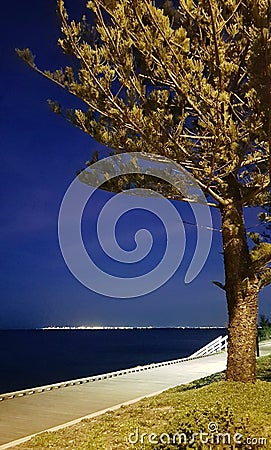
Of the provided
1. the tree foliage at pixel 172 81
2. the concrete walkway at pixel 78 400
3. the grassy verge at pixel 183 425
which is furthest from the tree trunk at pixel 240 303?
the concrete walkway at pixel 78 400

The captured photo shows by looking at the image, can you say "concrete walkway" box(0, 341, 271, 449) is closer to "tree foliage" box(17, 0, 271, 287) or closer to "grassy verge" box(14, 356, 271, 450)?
"grassy verge" box(14, 356, 271, 450)

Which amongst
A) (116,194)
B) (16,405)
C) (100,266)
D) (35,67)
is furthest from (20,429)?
(35,67)

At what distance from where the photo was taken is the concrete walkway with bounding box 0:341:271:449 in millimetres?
6027

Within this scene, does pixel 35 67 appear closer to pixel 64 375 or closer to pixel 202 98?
pixel 202 98

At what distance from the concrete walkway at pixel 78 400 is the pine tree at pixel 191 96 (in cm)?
204

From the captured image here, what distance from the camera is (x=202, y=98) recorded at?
669 cm

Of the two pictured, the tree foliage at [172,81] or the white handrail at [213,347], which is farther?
the white handrail at [213,347]

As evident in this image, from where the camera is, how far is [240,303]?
7.52m

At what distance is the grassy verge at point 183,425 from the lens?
12.3 feet

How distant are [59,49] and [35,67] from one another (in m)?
0.49

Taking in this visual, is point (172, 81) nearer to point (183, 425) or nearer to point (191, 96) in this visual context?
point (191, 96)

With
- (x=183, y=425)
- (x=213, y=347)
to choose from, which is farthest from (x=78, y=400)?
(x=213, y=347)

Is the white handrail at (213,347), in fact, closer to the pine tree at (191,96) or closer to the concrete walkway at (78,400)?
the concrete walkway at (78,400)

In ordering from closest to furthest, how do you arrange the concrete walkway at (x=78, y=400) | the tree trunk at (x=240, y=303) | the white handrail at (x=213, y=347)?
the concrete walkway at (x=78, y=400), the tree trunk at (x=240, y=303), the white handrail at (x=213, y=347)
